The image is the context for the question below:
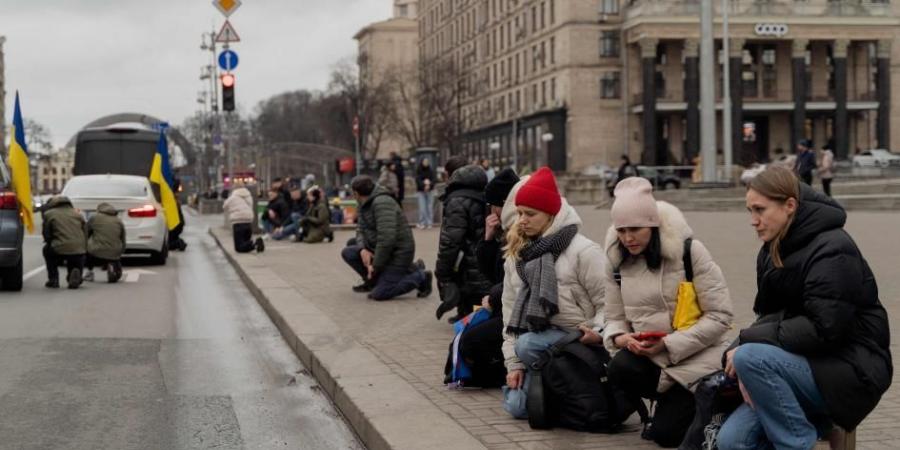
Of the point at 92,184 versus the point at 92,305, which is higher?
the point at 92,184

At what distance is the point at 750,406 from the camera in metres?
5.35

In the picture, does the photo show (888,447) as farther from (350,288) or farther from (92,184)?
(92,184)

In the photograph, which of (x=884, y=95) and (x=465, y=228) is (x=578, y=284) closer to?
(x=465, y=228)

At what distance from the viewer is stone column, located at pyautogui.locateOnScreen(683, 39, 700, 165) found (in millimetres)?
86312

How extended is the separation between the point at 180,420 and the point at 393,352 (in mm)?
2456

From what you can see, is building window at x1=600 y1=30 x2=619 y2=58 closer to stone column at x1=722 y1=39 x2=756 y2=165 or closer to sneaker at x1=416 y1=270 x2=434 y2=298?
stone column at x1=722 y1=39 x2=756 y2=165

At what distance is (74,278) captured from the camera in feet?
57.2

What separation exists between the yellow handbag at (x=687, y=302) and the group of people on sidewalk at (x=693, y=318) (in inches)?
0.4

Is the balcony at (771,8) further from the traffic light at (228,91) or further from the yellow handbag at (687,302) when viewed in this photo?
the yellow handbag at (687,302)

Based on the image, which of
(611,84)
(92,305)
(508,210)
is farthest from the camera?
(611,84)

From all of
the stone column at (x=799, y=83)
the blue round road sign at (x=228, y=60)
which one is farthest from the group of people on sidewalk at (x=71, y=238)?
the stone column at (x=799, y=83)

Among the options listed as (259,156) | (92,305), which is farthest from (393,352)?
(259,156)

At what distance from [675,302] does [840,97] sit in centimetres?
8620

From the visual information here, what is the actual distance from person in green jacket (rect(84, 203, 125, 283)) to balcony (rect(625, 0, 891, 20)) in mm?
69899
